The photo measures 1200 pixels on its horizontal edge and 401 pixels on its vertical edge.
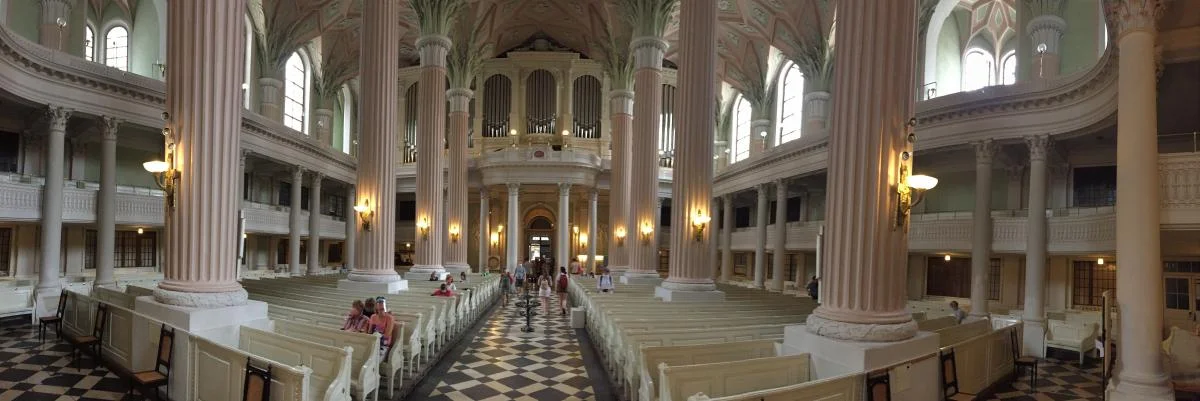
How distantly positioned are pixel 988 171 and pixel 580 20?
21398mm

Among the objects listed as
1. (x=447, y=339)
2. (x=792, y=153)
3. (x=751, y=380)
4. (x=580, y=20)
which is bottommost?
(x=447, y=339)

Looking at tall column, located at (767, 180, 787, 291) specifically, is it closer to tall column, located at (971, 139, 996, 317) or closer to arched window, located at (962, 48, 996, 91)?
arched window, located at (962, 48, 996, 91)

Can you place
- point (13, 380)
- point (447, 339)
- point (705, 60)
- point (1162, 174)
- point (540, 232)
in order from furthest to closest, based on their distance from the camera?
point (540, 232)
point (705, 60)
point (447, 339)
point (1162, 174)
point (13, 380)

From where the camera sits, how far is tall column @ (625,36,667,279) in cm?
1889

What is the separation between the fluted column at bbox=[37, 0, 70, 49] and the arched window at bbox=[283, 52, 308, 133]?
32.0ft

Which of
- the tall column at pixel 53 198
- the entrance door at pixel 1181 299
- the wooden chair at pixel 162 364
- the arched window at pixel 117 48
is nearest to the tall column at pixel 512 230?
the arched window at pixel 117 48

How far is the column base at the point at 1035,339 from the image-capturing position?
553 inches

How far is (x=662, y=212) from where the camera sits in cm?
3894

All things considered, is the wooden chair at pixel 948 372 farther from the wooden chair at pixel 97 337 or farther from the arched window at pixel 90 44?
the arched window at pixel 90 44

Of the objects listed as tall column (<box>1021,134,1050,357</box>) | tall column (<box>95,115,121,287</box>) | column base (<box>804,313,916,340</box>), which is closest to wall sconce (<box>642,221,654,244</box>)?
tall column (<box>1021,134,1050,357</box>)

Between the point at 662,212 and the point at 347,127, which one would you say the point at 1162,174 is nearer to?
the point at 662,212

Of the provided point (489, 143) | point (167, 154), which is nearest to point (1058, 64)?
point (167, 154)

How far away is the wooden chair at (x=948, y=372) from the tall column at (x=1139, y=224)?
241cm

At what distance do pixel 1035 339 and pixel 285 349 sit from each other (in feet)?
50.8
